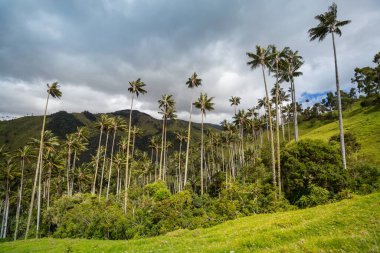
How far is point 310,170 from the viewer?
29.9 m

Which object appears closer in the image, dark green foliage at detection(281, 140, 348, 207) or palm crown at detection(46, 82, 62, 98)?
dark green foliage at detection(281, 140, 348, 207)

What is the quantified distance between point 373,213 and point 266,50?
34.0m

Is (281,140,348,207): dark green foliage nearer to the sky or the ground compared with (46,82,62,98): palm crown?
nearer to the ground

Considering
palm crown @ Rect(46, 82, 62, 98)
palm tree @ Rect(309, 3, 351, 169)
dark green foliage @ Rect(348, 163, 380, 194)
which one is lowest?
dark green foliage @ Rect(348, 163, 380, 194)

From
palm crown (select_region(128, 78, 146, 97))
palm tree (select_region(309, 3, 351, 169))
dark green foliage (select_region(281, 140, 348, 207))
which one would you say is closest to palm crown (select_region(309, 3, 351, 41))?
palm tree (select_region(309, 3, 351, 169))

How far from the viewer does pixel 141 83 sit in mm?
49906

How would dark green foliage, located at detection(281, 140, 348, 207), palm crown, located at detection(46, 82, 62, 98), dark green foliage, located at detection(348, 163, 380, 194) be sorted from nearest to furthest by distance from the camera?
dark green foliage, located at detection(348, 163, 380, 194) < dark green foliage, located at detection(281, 140, 348, 207) < palm crown, located at detection(46, 82, 62, 98)

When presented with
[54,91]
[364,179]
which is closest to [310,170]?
[364,179]

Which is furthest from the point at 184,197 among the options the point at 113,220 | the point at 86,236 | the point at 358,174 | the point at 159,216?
the point at 358,174

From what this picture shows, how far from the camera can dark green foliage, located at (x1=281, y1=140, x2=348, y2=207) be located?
94.0ft

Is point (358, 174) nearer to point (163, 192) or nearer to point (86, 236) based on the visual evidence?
point (163, 192)

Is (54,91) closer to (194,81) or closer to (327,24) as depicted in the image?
(194,81)

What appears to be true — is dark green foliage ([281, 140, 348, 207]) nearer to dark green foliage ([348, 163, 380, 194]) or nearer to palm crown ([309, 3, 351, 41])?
dark green foliage ([348, 163, 380, 194])

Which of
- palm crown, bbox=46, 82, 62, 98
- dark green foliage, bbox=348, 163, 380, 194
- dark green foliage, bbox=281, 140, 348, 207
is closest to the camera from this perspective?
dark green foliage, bbox=348, 163, 380, 194
